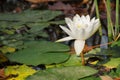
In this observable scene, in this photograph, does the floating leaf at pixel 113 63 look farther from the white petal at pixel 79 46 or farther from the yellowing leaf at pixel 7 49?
the yellowing leaf at pixel 7 49

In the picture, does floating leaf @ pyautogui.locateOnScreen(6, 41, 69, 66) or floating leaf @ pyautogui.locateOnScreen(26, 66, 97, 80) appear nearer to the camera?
floating leaf @ pyautogui.locateOnScreen(26, 66, 97, 80)

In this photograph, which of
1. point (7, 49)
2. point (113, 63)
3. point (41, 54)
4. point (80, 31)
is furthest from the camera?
point (7, 49)

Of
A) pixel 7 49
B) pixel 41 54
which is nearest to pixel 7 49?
pixel 7 49

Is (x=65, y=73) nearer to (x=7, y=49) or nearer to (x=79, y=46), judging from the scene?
(x=79, y=46)

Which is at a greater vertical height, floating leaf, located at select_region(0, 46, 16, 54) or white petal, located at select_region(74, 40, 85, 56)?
white petal, located at select_region(74, 40, 85, 56)

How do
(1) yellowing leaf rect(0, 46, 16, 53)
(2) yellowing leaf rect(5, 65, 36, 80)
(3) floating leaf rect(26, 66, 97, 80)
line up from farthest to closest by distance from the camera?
(1) yellowing leaf rect(0, 46, 16, 53)
(2) yellowing leaf rect(5, 65, 36, 80)
(3) floating leaf rect(26, 66, 97, 80)

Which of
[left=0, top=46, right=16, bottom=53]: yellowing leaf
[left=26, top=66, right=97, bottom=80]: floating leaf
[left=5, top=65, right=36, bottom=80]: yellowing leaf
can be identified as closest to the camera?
[left=26, top=66, right=97, bottom=80]: floating leaf

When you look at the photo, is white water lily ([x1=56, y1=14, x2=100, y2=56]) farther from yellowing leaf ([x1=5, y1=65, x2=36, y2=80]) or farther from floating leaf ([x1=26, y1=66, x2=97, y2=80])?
yellowing leaf ([x1=5, y1=65, x2=36, y2=80])

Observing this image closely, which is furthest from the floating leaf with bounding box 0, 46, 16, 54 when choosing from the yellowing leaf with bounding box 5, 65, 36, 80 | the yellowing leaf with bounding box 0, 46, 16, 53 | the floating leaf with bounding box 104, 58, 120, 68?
the floating leaf with bounding box 104, 58, 120, 68
